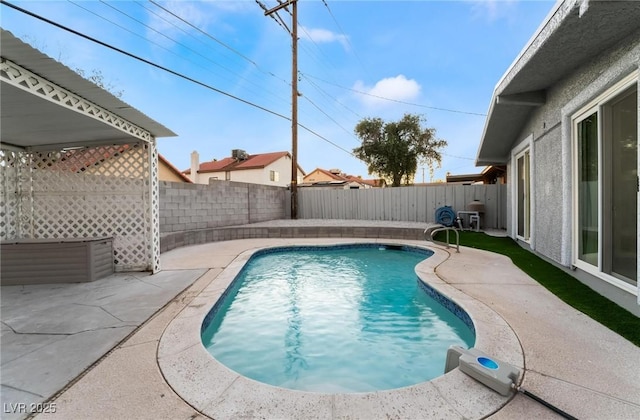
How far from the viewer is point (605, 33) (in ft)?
10.9

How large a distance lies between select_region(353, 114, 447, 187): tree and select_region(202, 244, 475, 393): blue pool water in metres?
13.6

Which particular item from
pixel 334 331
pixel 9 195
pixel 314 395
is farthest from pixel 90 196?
pixel 314 395

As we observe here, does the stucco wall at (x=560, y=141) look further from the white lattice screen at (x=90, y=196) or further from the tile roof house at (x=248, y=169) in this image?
the tile roof house at (x=248, y=169)

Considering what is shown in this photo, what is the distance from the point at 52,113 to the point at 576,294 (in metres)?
7.09

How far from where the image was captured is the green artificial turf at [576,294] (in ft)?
9.31

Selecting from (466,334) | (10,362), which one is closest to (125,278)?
(10,362)

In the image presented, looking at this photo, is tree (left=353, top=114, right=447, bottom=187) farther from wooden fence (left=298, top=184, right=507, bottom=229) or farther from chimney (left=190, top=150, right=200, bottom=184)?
chimney (left=190, top=150, right=200, bottom=184)

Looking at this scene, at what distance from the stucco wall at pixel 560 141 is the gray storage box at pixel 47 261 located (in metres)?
7.49

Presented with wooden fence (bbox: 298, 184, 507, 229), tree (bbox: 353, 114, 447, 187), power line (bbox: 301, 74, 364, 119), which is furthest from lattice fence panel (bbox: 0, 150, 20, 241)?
tree (bbox: 353, 114, 447, 187)

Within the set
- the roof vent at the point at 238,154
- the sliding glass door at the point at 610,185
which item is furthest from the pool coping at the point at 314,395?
the roof vent at the point at 238,154

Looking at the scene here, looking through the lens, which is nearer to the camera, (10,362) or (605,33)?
(10,362)

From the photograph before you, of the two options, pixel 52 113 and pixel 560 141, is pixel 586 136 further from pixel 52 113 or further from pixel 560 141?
pixel 52 113

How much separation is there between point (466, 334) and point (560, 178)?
344cm

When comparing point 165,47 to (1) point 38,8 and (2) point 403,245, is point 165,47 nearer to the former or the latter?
(1) point 38,8
